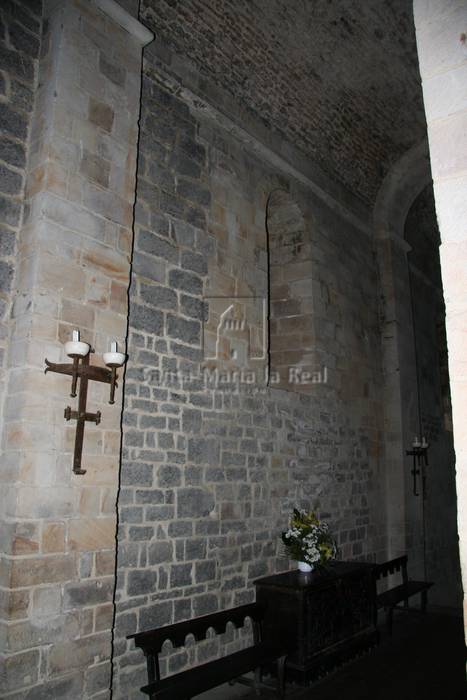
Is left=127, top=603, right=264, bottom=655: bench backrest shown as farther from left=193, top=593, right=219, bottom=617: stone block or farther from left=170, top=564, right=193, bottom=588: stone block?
left=170, top=564, right=193, bottom=588: stone block

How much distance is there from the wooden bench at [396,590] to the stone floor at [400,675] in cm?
33

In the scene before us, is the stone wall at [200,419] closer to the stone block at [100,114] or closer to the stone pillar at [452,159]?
the stone block at [100,114]

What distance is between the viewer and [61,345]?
12.1 ft

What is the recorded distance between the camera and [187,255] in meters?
5.29

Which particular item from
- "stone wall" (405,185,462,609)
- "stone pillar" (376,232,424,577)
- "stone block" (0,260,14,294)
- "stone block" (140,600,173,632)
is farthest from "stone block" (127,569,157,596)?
"stone wall" (405,185,462,609)

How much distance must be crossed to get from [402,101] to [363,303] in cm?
289

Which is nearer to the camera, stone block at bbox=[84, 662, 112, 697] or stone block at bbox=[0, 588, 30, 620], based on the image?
stone block at bbox=[0, 588, 30, 620]

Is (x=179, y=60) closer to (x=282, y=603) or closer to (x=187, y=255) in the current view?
(x=187, y=255)

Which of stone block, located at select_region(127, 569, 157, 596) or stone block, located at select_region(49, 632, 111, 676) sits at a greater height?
stone block, located at select_region(127, 569, 157, 596)

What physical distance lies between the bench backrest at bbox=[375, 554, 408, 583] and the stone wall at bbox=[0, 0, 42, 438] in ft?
17.2

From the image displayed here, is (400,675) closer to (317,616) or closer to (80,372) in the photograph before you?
(317,616)

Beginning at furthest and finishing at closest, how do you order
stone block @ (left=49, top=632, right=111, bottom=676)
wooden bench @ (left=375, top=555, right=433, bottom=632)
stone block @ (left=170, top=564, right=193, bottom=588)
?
wooden bench @ (left=375, top=555, right=433, bottom=632)
stone block @ (left=170, top=564, right=193, bottom=588)
stone block @ (left=49, top=632, right=111, bottom=676)

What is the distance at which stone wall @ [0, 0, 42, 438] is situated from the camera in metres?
3.80

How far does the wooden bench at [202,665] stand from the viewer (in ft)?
12.2
